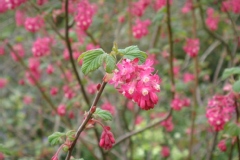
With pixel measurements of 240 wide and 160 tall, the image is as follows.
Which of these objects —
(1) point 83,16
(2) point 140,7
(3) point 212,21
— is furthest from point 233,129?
(3) point 212,21

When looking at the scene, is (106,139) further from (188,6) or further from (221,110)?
(188,6)

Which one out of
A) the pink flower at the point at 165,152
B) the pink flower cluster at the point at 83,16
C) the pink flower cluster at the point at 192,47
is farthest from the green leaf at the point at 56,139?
the pink flower at the point at 165,152

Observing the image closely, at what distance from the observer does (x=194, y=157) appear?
4.34 meters

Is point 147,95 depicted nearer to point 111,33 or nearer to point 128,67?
point 128,67

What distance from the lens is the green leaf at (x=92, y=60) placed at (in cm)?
140

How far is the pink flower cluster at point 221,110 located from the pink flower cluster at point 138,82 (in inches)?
36.1

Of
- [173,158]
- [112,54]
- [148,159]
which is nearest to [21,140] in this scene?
[148,159]

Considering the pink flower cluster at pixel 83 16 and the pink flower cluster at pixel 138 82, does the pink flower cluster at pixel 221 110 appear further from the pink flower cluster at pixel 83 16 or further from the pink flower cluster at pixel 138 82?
the pink flower cluster at pixel 83 16

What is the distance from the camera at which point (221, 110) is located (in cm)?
215

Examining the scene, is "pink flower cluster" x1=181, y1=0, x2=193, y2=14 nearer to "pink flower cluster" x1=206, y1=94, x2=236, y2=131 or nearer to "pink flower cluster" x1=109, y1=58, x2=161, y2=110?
"pink flower cluster" x1=206, y1=94, x2=236, y2=131

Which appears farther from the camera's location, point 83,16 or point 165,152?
point 165,152

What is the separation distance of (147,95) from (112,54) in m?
0.25

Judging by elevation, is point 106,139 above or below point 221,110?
above

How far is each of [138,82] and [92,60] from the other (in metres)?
0.24
